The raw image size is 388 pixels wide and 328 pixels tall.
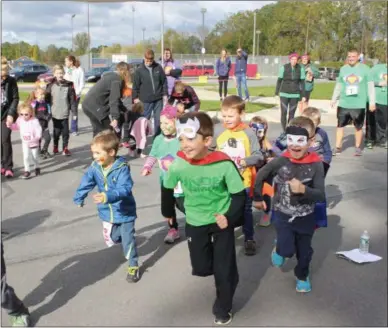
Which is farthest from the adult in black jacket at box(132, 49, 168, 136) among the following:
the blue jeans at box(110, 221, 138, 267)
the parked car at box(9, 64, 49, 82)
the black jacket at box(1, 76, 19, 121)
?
the parked car at box(9, 64, 49, 82)

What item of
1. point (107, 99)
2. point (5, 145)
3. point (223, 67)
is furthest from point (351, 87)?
point (223, 67)

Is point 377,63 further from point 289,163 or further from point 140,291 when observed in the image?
point 140,291

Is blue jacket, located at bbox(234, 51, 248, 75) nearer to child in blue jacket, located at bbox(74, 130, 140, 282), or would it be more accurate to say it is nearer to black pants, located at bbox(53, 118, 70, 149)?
black pants, located at bbox(53, 118, 70, 149)

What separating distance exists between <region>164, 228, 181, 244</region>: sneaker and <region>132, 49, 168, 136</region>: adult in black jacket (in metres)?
3.99

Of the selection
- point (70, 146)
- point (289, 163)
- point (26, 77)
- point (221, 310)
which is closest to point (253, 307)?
point (221, 310)

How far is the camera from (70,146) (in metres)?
8.45

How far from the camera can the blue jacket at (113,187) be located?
315 cm

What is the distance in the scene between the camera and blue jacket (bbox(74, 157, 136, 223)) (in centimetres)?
315

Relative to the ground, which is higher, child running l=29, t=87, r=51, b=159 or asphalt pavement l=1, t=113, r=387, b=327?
child running l=29, t=87, r=51, b=159

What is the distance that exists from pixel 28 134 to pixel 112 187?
348 cm

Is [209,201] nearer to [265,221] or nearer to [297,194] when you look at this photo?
[297,194]

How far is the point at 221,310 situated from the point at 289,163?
3.26 feet

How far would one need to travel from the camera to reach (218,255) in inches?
105

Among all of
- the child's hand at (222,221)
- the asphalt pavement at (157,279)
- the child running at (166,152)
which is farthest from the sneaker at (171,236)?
the child's hand at (222,221)
